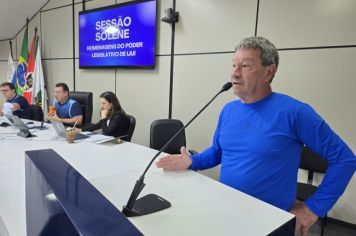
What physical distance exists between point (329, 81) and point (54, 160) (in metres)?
2.24

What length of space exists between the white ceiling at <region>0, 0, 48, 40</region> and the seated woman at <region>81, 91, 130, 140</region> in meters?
3.43

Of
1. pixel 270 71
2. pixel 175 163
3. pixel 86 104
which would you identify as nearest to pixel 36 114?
pixel 86 104

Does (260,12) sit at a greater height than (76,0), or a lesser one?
lesser

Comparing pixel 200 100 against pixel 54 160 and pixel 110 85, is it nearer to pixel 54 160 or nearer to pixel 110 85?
pixel 110 85

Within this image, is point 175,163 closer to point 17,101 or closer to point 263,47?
point 263,47

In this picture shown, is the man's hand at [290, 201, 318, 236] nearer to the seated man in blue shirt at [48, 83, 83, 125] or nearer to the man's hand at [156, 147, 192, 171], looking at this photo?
the man's hand at [156, 147, 192, 171]

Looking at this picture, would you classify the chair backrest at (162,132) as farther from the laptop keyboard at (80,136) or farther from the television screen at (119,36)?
the television screen at (119,36)

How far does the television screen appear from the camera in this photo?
3355 millimetres

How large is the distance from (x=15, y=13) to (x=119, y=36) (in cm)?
301

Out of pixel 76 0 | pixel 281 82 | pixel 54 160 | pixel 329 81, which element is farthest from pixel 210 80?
pixel 76 0

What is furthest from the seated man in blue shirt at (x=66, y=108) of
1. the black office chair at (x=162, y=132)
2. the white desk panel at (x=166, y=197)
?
the white desk panel at (x=166, y=197)

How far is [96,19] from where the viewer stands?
393 cm

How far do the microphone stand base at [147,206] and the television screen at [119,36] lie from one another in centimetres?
264

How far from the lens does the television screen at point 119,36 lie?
336cm
